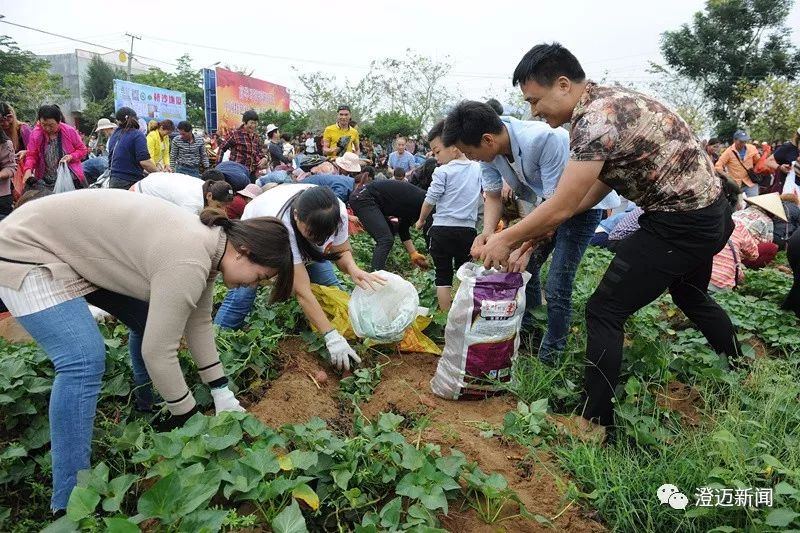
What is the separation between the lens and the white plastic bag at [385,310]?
3.23m

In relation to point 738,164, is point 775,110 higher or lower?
higher

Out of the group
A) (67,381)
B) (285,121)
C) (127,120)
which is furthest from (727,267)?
(285,121)

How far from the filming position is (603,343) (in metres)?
2.34

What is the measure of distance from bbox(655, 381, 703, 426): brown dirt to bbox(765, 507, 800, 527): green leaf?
998 millimetres

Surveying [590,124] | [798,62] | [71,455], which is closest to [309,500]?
[71,455]

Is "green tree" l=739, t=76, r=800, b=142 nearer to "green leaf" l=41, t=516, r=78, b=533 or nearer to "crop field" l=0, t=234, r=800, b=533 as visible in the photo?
"crop field" l=0, t=234, r=800, b=533

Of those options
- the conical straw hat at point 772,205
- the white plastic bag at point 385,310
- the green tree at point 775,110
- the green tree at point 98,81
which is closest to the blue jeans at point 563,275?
the white plastic bag at point 385,310

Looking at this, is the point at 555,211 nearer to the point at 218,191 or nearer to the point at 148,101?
the point at 218,191

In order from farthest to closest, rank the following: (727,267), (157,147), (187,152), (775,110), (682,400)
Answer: (775,110) → (157,147) → (187,152) → (727,267) → (682,400)

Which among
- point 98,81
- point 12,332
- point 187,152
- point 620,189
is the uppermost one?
point 98,81

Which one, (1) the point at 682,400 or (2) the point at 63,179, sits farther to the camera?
(2) the point at 63,179

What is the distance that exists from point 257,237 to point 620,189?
1498mm

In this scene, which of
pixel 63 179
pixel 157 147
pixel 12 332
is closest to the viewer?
pixel 12 332

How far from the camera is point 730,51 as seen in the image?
24172mm
